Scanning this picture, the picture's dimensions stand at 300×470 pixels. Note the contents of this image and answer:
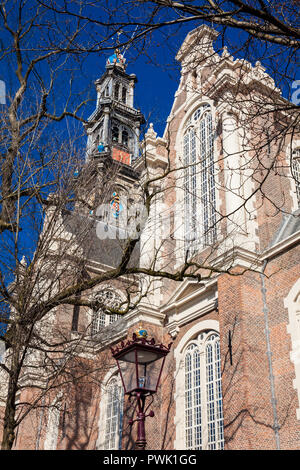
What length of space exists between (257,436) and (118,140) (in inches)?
1575

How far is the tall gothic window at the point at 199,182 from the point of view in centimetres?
1655

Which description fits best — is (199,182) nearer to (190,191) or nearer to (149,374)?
(190,191)

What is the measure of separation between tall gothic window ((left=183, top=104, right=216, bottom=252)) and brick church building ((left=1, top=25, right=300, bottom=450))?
6 cm

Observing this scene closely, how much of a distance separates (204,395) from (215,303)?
2.56 m

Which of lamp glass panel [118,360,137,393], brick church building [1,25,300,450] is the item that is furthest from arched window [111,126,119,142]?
lamp glass panel [118,360,137,393]

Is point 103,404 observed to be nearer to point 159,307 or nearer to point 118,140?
point 159,307

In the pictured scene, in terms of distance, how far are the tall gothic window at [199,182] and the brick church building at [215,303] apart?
55mm

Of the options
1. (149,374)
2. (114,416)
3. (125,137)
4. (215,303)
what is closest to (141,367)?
(149,374)

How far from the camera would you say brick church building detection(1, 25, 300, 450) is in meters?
11.2

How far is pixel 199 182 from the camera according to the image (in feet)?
57.7

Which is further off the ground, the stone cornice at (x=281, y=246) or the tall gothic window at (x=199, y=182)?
the tall gothic window at (x=199, y=182)

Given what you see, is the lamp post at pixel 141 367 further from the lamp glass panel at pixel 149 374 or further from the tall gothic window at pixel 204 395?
the tall gothic window at pixel 204 395

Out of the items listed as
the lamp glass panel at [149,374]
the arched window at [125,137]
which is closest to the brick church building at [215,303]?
the lamp glass panel at [149,374]
